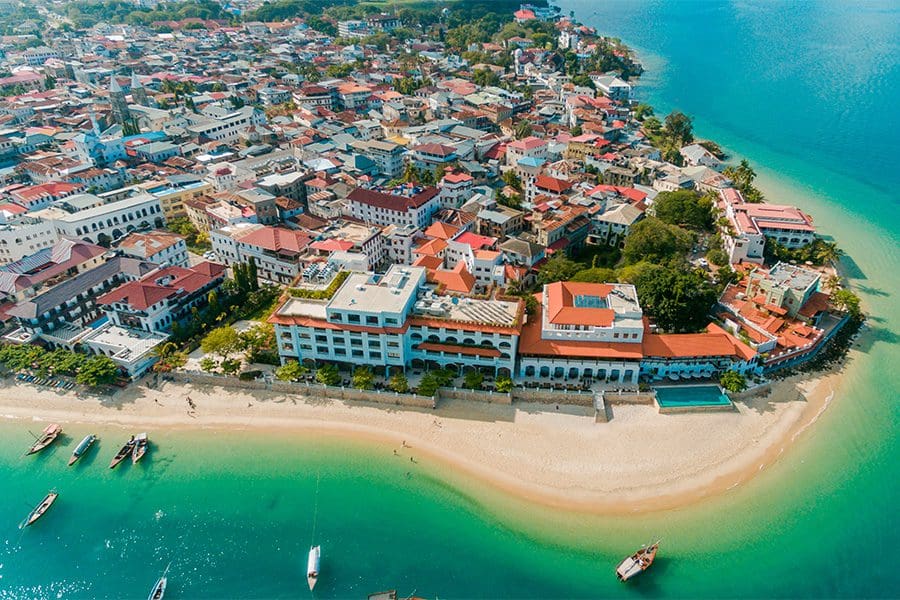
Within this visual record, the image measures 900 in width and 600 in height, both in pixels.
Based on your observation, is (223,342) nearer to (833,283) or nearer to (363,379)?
(363,379)

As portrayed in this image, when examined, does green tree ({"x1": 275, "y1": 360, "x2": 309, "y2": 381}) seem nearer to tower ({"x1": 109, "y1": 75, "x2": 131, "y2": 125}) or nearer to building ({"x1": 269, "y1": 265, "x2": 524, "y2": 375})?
building ({"x1": 269, "y1": 265, "x2": 524, "y2": 375})

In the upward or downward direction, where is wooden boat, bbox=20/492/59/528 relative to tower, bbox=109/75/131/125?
downward

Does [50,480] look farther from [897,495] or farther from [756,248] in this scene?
[756,248]

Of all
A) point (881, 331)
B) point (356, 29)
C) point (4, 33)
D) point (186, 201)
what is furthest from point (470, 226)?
point (4, 33)

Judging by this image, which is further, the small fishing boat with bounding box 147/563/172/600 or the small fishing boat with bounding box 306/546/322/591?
the small fishing boat with bounding box 306/546/322/591

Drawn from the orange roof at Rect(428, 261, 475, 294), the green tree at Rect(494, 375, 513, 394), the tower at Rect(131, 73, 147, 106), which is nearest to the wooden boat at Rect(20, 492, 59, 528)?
the green tree at Rect(494, 375, 513, 394)

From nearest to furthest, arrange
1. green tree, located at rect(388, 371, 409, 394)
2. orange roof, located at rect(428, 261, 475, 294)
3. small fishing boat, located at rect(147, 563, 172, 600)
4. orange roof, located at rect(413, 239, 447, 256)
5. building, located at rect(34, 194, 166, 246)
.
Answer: small fishing boat, located at rect(147, 563, 172, 600) < green tree, located at rect(388, 371, 409, 394) < orange roof, located at rect(428, 261, 475, 294) < orange roof, located at rect(413, 239, 447, 256) < building, located at rect(34, 194, 166, 246)
